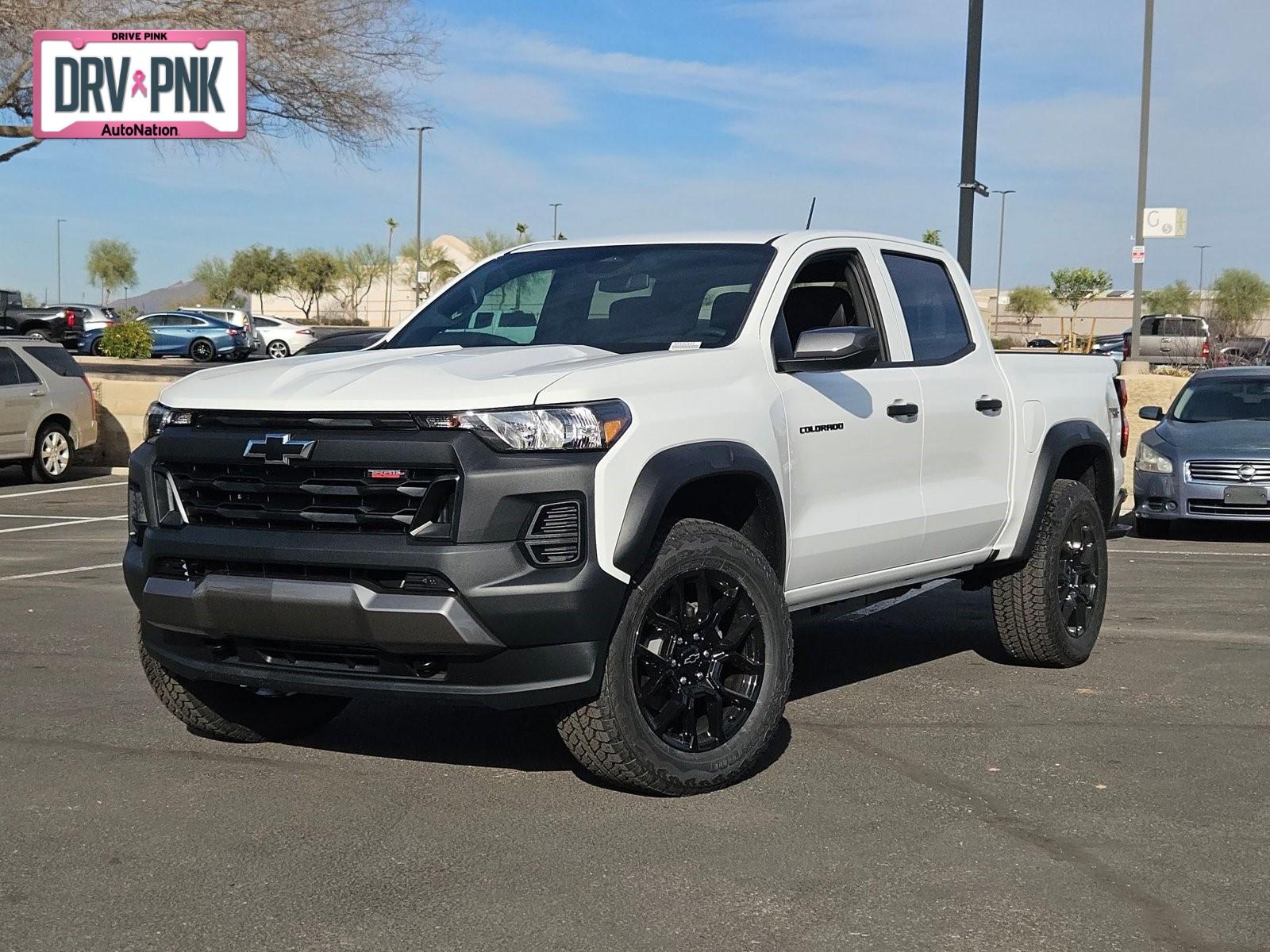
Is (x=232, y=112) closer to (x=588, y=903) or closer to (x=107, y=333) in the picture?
(x=107, y=333)

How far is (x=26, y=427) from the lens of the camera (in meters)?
18.2

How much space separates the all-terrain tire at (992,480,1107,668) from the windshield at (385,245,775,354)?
2196 millimetres

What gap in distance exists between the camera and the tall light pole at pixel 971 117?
16547mm

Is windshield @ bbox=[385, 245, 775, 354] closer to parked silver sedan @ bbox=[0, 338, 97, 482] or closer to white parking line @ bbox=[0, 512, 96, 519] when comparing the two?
white parking line @ bbox=[0, 512, 96, 519]

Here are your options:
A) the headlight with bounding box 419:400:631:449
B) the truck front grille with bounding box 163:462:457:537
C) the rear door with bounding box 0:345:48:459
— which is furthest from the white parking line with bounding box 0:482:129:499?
the headlight with bounding box 419:400:631:449

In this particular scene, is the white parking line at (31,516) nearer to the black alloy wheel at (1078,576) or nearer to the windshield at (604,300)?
the windshield at (604,300)

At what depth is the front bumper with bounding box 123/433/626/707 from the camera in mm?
4691

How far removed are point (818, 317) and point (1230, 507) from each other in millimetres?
8371

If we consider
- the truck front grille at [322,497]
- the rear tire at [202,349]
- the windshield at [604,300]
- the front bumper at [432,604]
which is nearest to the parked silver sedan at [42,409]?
the windshield at [604,300]

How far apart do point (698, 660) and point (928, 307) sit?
2567mm

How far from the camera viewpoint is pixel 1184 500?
13938 millimetres

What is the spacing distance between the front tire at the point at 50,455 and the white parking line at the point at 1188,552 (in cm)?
1189

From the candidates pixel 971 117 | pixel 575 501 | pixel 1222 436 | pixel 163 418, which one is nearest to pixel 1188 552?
pixel 1222 436

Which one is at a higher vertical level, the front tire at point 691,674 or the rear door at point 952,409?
the rear door at point 952,409
